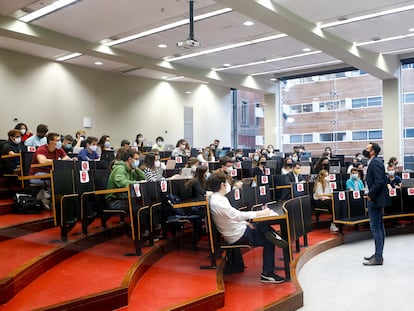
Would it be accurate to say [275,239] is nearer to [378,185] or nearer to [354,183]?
[378,185]

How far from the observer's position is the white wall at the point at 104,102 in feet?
31.4

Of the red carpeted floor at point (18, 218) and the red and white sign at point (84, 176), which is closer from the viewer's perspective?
the red carpeted floor at point (18, 218)

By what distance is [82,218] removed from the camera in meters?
4.43

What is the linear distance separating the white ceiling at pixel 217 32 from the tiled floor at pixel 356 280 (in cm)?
378

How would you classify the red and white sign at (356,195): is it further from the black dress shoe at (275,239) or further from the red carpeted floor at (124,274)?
the black dress shoe at (275,239)

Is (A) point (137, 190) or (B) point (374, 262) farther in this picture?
(B) point (374, 262)

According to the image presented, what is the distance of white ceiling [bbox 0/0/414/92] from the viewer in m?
6.96

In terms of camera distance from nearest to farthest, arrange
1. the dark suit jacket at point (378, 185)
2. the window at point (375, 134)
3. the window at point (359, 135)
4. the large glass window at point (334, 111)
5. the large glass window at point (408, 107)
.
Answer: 1. the dark suit jacket at point (378, 185)
2. the large glass window at point (408, 107)
3. the window at point (375, 134)
4. the large glass window at point (334, 111)
5. the window at point (359, 135)

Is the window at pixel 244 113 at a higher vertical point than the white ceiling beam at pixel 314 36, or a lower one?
lower

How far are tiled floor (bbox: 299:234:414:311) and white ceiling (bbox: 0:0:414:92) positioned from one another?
3784mm

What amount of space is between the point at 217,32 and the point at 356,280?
18.5 ft

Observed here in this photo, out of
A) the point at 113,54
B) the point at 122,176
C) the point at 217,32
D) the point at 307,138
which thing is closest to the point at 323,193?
the point at 122,176

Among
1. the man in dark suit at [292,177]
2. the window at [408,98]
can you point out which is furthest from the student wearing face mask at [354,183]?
the window at [408,98]

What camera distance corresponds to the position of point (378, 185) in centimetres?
484
